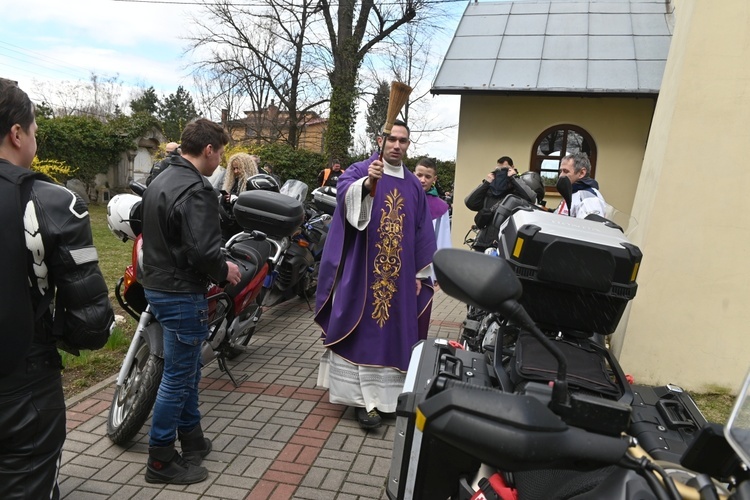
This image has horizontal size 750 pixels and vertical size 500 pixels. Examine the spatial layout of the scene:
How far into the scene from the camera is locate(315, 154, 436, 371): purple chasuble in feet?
12.4

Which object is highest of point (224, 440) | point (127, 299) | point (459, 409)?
point (459, 409)

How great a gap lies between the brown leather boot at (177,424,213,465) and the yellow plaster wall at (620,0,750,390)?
11.7ft

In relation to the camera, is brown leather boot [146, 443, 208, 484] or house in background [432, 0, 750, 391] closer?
brown leather boot [146, 443, 208, 484]

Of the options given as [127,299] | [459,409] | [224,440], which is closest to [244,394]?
[224,440]

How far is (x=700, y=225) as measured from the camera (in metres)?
4.37

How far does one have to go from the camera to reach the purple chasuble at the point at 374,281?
3775 mm

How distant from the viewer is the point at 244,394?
4.16 meters

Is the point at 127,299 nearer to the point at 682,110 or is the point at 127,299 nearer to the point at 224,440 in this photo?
the point at 224,440

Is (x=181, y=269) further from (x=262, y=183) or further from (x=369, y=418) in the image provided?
(x=262, y=183)

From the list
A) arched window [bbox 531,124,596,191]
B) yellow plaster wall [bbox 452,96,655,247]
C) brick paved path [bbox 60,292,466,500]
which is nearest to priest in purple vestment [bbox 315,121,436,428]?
brick paved path [bbox 60,292,466,500]

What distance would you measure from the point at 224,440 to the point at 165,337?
98 cm

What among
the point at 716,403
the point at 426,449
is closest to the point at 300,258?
the point at 716,403

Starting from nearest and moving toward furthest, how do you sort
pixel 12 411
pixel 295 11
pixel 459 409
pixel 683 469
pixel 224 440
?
pixel 459 409
pixel 683 469
pixel 12 411
pixel 224 440
pixel 295 11

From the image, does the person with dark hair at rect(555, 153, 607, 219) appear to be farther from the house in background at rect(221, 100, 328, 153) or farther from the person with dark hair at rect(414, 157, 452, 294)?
the house in background at rect(221, 100, 328, 153)
